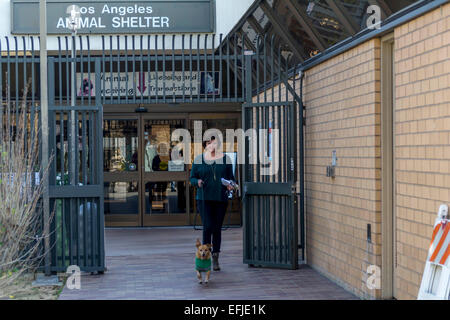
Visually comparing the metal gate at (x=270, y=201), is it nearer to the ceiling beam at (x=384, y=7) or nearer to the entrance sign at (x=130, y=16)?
the ceiling beam at (x=384, y=7)

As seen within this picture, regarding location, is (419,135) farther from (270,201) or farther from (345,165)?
(270,201)

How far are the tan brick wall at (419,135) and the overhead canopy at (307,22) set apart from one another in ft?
1.34

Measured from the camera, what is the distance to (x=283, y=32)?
8.23m

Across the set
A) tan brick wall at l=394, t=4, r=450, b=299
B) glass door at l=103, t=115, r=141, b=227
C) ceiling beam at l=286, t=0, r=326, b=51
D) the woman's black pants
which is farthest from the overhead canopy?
glass door at l=103, t=115, r=141, b=227

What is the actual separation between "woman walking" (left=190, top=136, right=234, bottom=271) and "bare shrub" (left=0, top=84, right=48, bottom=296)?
1.81 metres

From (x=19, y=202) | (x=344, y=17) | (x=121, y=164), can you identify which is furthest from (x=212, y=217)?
(x=121, y=164)

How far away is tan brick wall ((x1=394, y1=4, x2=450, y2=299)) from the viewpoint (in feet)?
14.9

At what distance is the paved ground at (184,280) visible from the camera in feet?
21.5

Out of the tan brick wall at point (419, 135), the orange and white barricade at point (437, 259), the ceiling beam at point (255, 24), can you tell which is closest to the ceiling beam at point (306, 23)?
the ceiling beam at point (255, 24)

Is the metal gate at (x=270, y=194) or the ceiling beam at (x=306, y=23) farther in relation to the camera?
the metal gate at (x=270, y=194)

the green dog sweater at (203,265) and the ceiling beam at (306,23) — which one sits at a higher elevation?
the ceiling beam at (306,23)

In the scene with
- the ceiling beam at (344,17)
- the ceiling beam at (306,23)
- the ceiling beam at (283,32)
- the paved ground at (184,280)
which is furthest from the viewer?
the ceiling beam at (283,32)

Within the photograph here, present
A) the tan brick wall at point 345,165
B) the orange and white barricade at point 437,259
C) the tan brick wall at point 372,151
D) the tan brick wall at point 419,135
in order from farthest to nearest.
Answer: the tan brick wall at point 345,165
the tan brick wall at point 372,151
the tan brick wall at point 419,135
the orange and white barricade at point 437,259

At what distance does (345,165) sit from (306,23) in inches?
69.6
